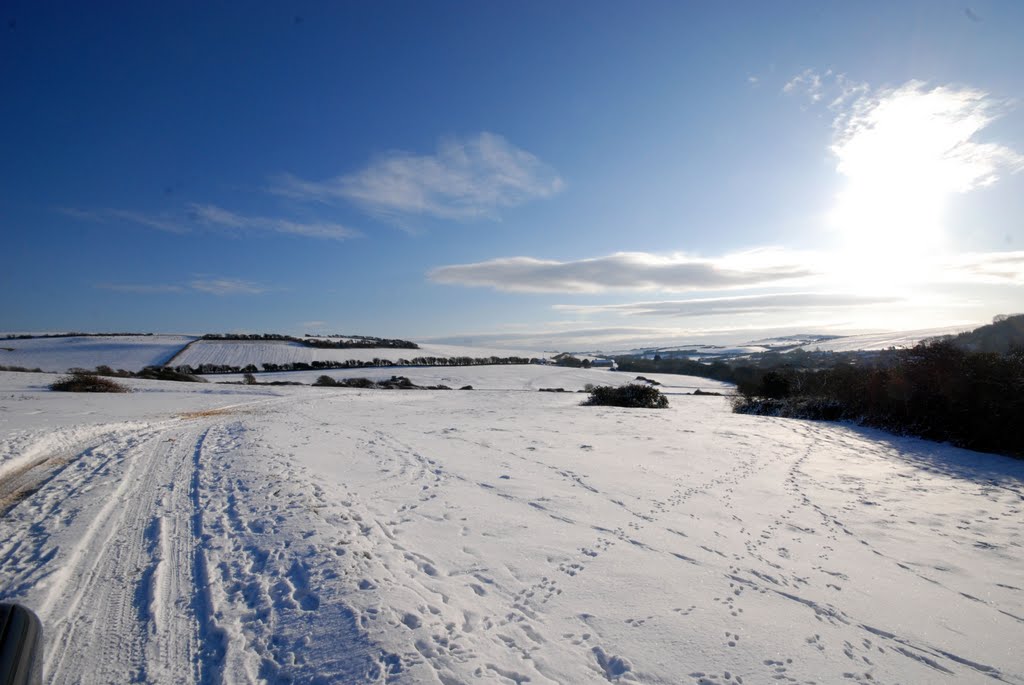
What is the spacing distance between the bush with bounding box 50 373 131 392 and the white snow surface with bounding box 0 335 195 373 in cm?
2083

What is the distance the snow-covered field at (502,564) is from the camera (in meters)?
3.43

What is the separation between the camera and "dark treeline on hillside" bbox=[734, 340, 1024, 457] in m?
12.6

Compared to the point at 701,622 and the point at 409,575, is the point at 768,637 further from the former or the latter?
the point at 409,575

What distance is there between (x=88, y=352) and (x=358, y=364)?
87.7 feet

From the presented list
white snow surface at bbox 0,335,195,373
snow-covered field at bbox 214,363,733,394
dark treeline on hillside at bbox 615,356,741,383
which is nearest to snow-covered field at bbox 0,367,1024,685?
snow-covered field at bbox 214,363,733,394

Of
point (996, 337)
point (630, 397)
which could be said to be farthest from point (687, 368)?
point (996, 337)

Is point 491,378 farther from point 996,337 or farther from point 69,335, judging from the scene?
point 69,335

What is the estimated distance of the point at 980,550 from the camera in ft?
19.9

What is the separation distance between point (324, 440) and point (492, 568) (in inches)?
316

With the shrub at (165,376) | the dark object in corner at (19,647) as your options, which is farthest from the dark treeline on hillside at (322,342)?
the dark object in corner at (19,647)

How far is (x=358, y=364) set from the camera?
163 ft

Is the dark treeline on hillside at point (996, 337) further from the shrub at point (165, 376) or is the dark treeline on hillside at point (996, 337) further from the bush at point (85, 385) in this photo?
the shrub at point (165, 376)

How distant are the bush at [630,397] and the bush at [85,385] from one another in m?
23.5

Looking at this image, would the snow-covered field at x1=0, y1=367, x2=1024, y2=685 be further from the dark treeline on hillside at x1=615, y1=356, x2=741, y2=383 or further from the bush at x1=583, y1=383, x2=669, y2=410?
the dark treeline on hillside at x1=615, y1=356, x2=741, y2=383
